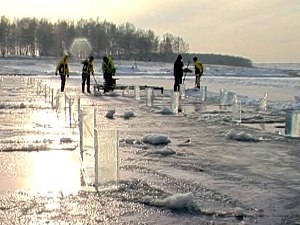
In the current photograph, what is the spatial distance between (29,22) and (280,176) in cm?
17130

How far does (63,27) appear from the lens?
175375mm

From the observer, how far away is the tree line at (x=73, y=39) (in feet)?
550

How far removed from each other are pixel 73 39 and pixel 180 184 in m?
170

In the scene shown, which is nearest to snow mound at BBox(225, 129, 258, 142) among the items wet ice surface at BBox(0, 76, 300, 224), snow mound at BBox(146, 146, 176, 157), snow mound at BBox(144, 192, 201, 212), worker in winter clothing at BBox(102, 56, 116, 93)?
wet ice surface at BBox(0, 76, 300, 224)

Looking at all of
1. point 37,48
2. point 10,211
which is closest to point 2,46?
point 37,48

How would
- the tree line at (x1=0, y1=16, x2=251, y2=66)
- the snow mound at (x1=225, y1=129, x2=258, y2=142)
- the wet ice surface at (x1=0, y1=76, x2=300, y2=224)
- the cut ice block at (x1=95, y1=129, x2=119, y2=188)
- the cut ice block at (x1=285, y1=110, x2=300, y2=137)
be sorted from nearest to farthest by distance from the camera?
1. the wet ice surface at (x1=0, y1=76, x2=300, y2=224)
2. the cut ice block at (x1=95, y1=129, x2=119, y2=188)
3. the snow mound at (x1=225, y1=129, x2=258, y2=142)
4. the cut ice block at (x1=285, y1=110, x2=300, y2=137)
5. the tree line at (x1=0, y1=16, x2=251, y2=66)

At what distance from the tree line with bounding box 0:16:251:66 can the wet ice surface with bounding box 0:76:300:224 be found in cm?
15416

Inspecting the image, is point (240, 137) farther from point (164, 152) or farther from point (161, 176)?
point (161, 176)

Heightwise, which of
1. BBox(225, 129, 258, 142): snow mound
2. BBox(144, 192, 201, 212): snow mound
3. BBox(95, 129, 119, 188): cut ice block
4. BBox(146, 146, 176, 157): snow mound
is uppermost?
BBox(95, 129, 119, 188): cut ice block

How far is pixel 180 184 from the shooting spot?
8508 mm

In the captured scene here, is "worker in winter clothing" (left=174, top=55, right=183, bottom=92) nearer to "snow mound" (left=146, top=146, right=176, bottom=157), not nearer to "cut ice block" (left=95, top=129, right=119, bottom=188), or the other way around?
"snow mound" (left=146, top=146, right=176, bottom=157)

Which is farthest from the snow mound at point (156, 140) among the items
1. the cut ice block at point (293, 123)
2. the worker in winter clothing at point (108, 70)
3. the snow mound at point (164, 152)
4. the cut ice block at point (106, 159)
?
the worker in winter clothing at point (108, 70)

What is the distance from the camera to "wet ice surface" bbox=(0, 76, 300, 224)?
6.81 m

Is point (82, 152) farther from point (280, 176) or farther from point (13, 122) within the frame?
point (13, 122)
